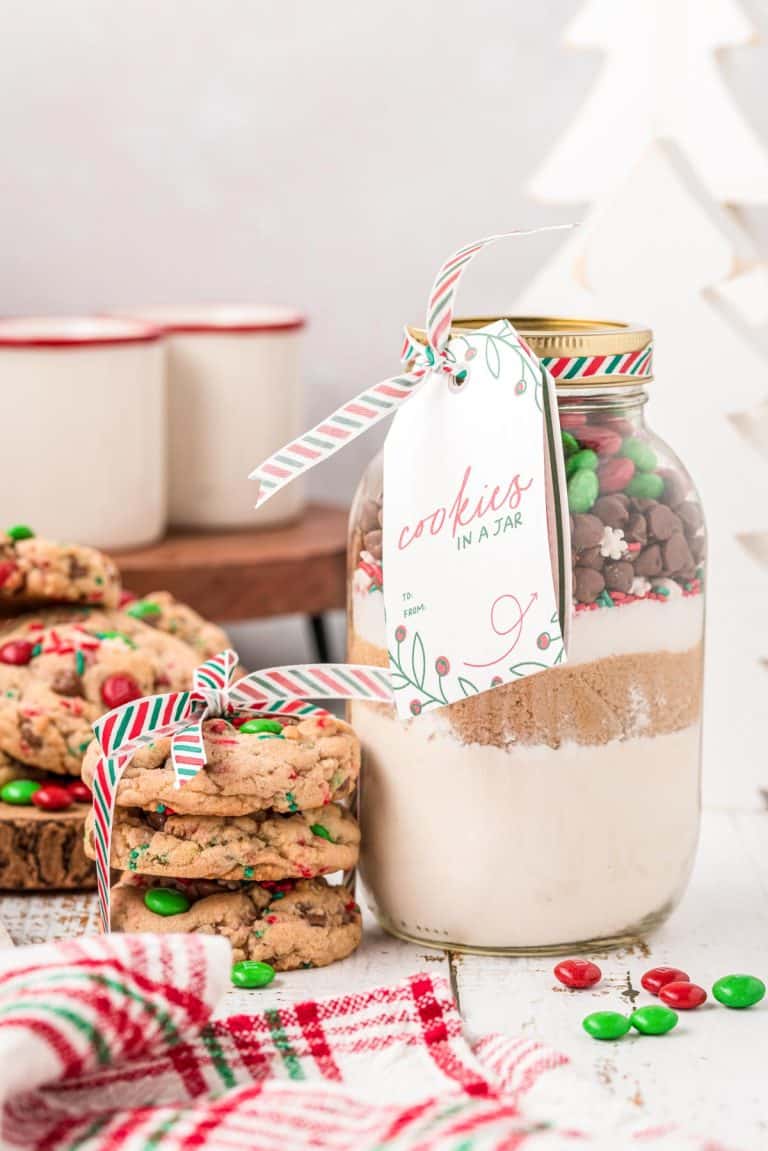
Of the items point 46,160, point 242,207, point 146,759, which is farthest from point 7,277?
point 146,759

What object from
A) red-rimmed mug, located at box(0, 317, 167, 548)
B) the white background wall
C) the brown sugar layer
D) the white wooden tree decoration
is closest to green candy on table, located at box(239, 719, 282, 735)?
the brown sugar layer

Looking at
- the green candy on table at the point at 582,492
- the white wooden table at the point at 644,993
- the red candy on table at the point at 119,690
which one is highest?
the green candy on table at the point at 582,492

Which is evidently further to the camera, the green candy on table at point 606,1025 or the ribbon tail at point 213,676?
the ribbon tail at point 213,676

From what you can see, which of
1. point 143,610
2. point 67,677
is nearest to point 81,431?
point 143,610

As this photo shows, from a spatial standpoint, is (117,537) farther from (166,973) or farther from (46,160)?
(166,973)

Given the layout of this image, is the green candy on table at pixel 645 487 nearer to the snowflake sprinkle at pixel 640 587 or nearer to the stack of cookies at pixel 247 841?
the snowflake sprinkle at pixel 640 587

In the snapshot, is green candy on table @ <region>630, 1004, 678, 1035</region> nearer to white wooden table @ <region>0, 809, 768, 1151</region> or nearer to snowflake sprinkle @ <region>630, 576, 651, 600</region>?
white wooden table @ <region>0, 809, 768, 1151</region>

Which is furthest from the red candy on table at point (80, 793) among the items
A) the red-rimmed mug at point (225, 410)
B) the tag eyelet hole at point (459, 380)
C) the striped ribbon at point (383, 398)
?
the red-rimmed mug at point (225, 410)
